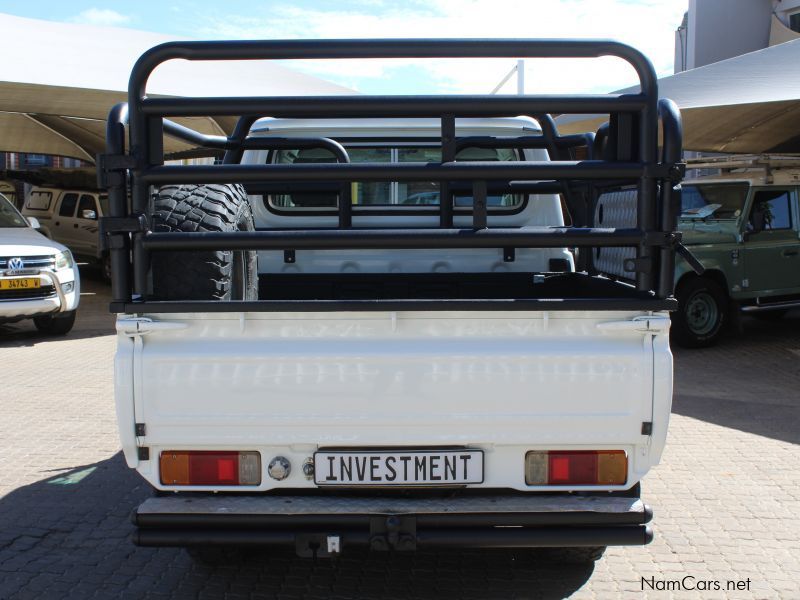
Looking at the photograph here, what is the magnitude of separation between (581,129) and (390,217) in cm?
1016

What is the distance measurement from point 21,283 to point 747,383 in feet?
26.2

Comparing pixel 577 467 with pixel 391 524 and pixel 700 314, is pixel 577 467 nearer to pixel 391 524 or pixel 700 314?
pixel 391 524

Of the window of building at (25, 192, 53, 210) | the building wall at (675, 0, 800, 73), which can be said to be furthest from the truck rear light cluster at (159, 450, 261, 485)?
the building wall at (675, 0, 800, 73)

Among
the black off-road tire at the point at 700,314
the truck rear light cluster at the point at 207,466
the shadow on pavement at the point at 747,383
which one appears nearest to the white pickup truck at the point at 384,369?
the truck rear light cluster at the point at 207,466

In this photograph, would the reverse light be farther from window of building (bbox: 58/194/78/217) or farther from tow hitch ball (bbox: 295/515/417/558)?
tow hitch ball (bbox: 295/515/417/558)

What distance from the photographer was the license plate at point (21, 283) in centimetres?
973

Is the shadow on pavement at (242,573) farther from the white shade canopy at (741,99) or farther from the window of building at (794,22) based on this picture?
the window of building at (794,22)

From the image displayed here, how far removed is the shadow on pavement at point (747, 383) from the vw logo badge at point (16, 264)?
290 inches

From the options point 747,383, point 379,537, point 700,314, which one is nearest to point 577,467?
point 379,537

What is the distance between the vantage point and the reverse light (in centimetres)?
1030

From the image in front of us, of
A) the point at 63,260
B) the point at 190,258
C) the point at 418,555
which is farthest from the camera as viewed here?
the point at 63,260

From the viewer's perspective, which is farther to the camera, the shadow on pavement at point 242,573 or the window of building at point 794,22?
the window of building at point 794,22

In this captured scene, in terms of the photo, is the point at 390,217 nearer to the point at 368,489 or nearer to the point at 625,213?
the point at 625,213

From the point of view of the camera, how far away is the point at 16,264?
32.1 feet
